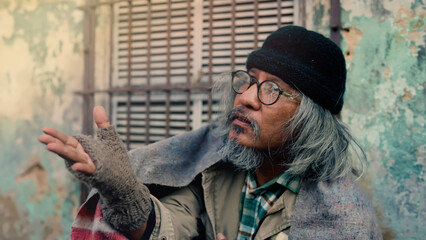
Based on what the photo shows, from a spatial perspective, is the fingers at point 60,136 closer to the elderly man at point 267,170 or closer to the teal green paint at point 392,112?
the elderly man at point 267,170

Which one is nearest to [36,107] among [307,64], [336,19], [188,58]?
[188,58]

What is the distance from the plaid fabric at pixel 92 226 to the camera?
1.32 meters

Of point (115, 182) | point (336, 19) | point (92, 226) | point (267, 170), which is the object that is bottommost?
point (92, 226)

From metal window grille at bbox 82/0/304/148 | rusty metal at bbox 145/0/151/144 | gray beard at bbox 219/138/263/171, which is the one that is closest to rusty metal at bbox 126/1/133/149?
metal window grille at bbox 82/0/304/148

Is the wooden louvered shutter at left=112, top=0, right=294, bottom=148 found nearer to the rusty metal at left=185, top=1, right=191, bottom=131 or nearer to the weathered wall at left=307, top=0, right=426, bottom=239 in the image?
the rusty metal at left=185, top=1, right=191, bottom=131

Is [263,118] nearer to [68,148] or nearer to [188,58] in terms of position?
[68,148]

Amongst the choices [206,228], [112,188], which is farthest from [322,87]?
[112,188]

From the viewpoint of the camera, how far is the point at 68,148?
1.03 m

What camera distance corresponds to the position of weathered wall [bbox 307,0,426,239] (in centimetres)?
198

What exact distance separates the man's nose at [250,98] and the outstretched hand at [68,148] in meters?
0.85

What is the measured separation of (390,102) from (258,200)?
3.48 ft

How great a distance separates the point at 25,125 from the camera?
9.55 feet

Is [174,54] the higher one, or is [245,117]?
[174,54]

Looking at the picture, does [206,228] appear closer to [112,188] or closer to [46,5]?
[112,188]
